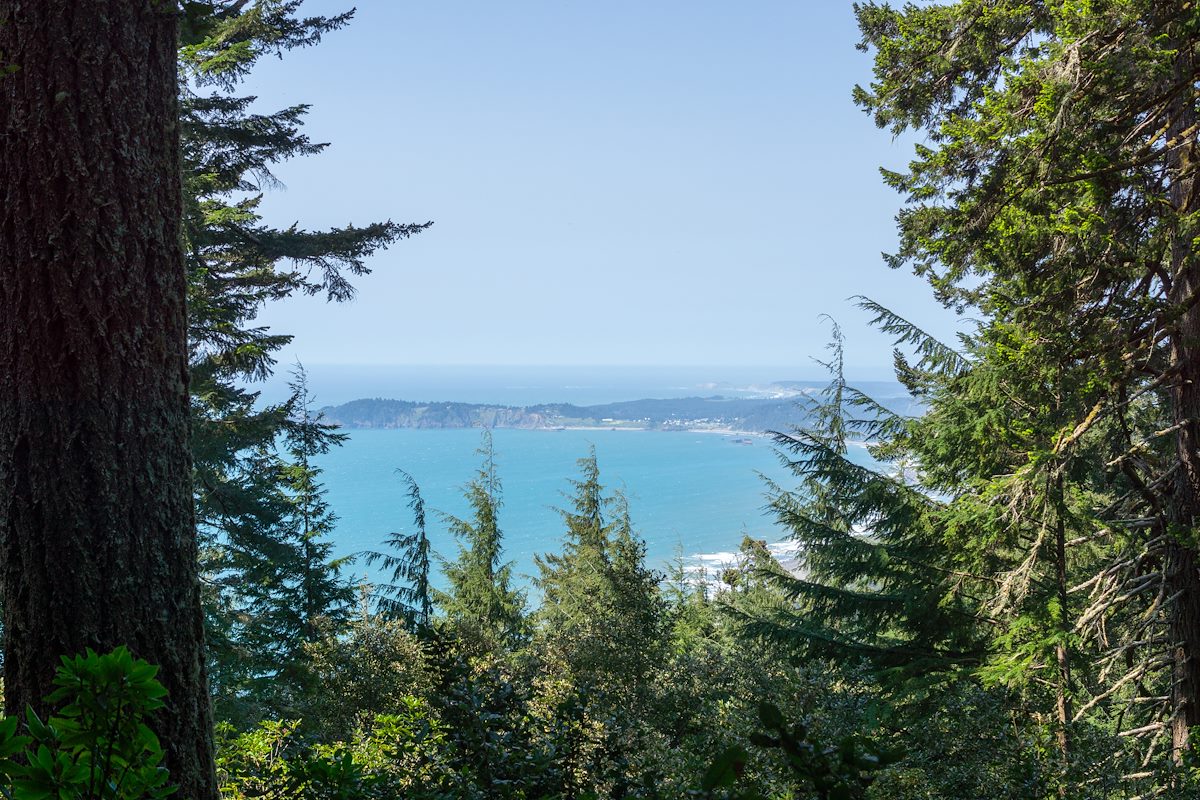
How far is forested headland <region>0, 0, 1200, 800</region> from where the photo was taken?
2150 millimetres

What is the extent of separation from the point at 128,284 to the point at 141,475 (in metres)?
0.56

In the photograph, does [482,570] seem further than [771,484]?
Yes

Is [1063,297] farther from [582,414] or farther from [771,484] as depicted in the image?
[582,414]

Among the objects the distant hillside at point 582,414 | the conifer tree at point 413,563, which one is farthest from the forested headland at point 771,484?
the distant hillside at point 582,414

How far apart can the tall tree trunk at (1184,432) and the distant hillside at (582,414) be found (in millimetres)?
71495

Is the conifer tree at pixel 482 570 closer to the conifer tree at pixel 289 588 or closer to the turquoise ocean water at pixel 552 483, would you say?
the conifer tree at pixel 289 588

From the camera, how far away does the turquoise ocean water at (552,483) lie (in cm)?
6419

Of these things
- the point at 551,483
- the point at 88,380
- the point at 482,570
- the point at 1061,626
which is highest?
the point at 88,380

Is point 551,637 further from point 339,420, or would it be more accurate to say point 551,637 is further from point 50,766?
point 339,420

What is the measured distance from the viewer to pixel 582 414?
391 feet

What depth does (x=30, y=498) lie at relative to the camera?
212 cm

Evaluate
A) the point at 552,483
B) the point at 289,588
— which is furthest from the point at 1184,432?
the point at 552,483

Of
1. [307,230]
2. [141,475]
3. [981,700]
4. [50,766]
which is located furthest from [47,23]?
[307,230]

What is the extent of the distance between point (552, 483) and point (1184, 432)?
82179 millimetres
